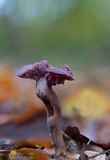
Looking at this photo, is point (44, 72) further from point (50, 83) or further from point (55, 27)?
point (55, 27)

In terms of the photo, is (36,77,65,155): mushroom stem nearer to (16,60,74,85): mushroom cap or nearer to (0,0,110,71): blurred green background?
(16,60,74,85): mushroom cap

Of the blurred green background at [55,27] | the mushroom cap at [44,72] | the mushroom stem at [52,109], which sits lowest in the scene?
the mushroom stem at [52,109]

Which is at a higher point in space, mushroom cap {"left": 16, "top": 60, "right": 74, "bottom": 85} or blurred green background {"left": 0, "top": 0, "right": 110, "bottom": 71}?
blurred green background {"left": 0, "top": 0, "right": 110, "bottom": 71}

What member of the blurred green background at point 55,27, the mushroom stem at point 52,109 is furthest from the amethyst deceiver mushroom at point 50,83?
the blurred green background at point 55,27

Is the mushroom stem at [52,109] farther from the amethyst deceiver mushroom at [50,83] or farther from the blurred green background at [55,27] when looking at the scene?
the blurred green background at [55,27]

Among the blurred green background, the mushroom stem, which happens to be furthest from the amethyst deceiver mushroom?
the blurred green background

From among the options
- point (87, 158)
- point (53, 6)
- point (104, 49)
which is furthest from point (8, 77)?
point (53, 6)

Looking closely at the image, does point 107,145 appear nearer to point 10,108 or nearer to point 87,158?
point 87,158
